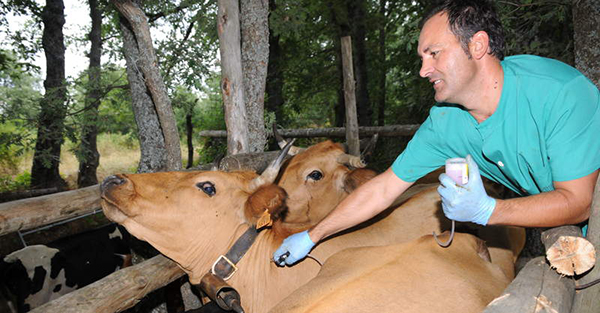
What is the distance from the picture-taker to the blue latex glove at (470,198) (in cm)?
206

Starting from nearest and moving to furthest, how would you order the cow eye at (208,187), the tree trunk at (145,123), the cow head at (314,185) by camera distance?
the cow eye at (208,187) → the cow head at (314,185) → the tree trunk at (145,123)

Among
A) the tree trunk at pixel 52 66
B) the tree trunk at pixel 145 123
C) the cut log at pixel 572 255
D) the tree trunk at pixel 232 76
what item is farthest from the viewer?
the tree trunk at pixel 52 66

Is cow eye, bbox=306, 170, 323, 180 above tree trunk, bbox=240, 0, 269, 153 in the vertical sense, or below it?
below

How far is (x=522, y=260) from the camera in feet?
20.7

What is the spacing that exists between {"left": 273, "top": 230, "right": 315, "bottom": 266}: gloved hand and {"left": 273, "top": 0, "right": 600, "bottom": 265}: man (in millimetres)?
524

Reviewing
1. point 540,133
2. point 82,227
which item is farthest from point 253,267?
point 82,227

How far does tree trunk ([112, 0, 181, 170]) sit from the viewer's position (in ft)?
12.7

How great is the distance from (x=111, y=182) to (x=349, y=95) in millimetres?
4450

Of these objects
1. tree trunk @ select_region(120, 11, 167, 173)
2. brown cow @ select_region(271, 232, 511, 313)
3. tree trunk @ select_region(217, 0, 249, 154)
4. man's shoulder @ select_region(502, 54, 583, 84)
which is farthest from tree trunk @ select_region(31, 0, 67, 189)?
man's shoulder @ select_region(502, 54, 583, 84)

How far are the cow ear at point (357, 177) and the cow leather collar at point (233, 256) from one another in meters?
1.70

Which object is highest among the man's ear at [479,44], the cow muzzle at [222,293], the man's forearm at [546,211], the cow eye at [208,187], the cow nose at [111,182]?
the man's ear at [479,44]

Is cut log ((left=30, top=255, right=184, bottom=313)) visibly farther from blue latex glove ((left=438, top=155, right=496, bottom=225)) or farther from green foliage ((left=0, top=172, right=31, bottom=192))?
green foliage ((left=0, top=172, right=31, bottom=192))

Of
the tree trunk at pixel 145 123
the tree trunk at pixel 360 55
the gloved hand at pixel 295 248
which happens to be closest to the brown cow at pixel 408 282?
the gloved hand at pixel 295 248

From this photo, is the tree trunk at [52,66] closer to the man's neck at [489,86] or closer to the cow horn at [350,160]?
the cow horn at [350,160]
